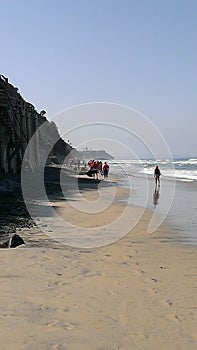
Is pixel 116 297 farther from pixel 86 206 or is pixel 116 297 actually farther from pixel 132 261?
pixel 86 206

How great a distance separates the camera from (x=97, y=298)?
19.5 ft

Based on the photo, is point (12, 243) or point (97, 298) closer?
point (97, 298)

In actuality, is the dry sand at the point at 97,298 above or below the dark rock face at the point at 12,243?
below

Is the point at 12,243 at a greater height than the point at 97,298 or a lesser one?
greater

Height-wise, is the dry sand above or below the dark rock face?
below

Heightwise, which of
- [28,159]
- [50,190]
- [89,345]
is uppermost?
[28,159]

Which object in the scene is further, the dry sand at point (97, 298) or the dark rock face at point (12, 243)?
the dark rock face at point (12, 243)

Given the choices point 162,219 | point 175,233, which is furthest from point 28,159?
point 175,233

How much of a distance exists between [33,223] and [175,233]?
4062 mm

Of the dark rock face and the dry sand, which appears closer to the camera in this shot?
the dry sand

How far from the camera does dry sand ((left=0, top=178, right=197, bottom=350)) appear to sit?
466cm

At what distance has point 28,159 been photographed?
29797mm

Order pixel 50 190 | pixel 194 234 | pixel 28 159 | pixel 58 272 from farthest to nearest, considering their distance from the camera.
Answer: pixel 28 159 → pixel 50 190 → pixel 194 234 → pixel 58 272

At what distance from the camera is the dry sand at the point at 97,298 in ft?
15.3
